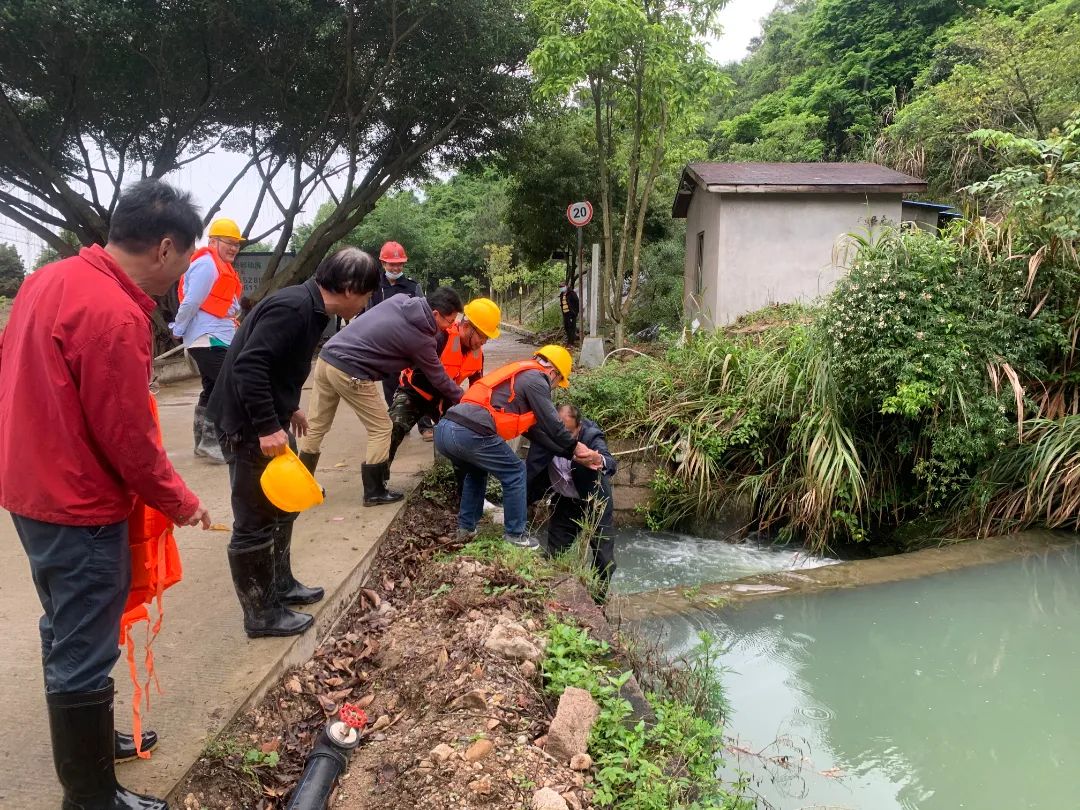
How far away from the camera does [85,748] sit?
203 cm

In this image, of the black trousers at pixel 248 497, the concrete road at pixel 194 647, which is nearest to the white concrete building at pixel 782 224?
the concrete road at pixel 194 647

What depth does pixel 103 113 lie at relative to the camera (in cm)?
1298

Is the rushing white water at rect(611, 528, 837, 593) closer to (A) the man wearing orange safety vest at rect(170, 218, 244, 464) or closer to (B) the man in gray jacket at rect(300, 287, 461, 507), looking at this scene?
(B) the man in gray jacket at rect(300, 287, 461, 507)

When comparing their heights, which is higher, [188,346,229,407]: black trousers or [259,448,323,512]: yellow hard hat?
[188,346,229,407]: black trousers

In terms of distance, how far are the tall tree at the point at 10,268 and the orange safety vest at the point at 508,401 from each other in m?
24.8

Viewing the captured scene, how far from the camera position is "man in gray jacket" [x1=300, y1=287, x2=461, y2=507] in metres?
4.54

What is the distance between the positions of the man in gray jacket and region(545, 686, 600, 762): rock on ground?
243cm

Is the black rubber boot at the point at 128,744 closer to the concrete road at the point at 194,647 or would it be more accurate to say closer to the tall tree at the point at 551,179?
the concrete road at the point at 194,647

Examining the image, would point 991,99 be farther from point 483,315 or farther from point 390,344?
point 390,344

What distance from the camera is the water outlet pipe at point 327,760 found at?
7.89 feet

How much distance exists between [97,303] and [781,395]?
21.5ft

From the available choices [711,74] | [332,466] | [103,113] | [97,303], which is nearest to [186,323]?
[332,466]

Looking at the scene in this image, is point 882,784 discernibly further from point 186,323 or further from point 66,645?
point 186,323

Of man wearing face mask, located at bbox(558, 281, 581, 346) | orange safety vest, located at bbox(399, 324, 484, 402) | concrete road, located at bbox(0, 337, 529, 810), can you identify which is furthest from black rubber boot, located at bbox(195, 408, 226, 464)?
man wearing face mask, located at bbox(558, 281, 581, 346)
